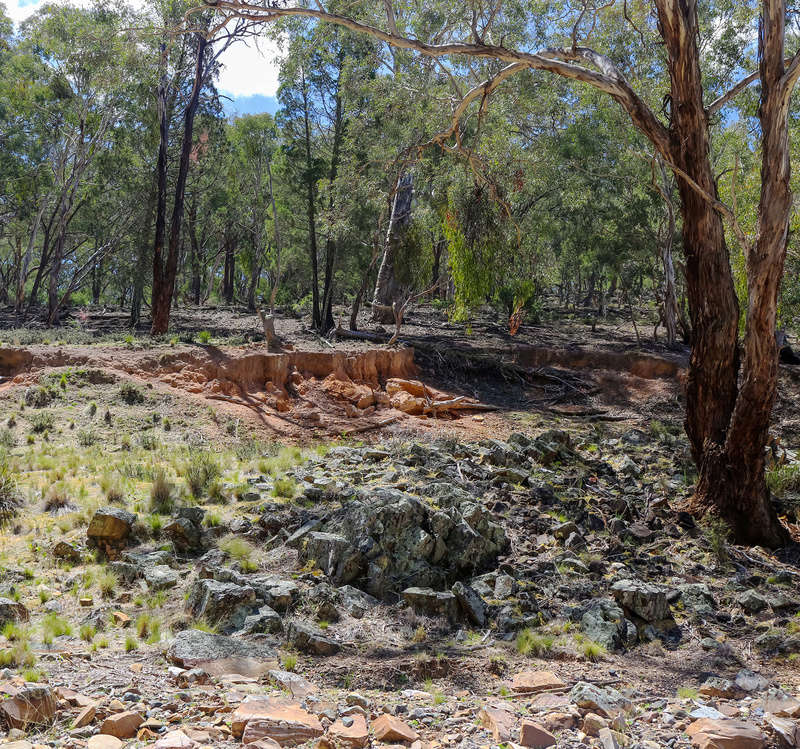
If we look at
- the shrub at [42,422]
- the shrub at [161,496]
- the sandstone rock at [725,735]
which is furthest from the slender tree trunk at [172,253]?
the sandstone rock at [725,735]

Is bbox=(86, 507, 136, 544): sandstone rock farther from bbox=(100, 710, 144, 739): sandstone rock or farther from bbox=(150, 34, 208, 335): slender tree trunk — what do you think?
bbox=(150, 34, 208, 335): slender tree trunk

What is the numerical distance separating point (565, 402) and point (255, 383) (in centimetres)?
730

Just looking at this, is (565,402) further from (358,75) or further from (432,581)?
(432,581)

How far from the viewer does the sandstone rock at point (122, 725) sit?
3152 mm

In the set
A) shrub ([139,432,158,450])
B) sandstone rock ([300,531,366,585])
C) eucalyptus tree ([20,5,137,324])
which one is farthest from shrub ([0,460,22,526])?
eucalyptus tree ([20,5,137,324])

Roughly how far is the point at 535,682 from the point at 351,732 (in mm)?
1429

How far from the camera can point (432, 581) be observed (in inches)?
229

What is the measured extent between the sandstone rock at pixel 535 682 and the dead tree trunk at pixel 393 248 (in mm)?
15300

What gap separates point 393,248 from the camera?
65.2 feet

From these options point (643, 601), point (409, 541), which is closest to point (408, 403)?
point (409, 541)

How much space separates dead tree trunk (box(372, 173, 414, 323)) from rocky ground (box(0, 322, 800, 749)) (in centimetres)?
1131

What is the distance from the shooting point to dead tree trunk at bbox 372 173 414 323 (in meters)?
19.9

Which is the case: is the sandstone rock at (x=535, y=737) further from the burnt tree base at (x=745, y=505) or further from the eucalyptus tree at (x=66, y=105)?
the eucalyptus tree at (x=66, y=105)

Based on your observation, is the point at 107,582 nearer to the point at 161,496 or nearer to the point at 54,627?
the point at 54,627
